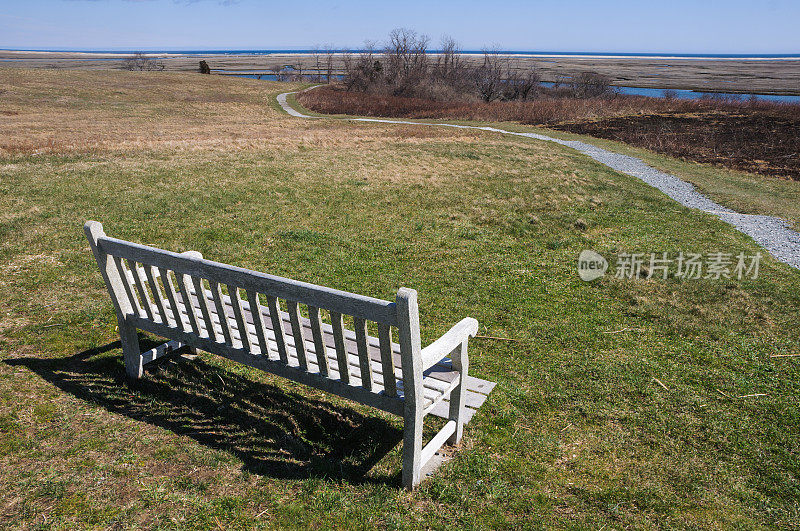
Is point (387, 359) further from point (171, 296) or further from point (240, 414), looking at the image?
point (171, 296)

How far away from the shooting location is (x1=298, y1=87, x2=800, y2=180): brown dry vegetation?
78.8ft

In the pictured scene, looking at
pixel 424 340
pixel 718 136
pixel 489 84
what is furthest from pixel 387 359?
pixel 489 84

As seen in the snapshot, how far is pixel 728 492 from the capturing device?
3553 mm

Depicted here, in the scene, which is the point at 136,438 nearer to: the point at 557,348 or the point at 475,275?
the point at 557,348

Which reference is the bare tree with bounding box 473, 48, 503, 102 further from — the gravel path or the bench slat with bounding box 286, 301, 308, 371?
the bench slat with bounding box 286, 301, 308, 371

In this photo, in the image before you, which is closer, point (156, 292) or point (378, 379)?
point (378, 379)

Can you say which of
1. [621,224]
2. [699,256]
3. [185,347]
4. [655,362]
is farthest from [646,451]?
[621,224]

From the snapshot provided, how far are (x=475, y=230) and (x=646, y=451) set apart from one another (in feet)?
22.1

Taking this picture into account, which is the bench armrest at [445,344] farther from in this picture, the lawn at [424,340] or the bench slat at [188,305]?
the bench slat at [188,305]

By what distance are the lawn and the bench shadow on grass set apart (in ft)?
0.07

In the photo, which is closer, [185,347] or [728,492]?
[728,492]

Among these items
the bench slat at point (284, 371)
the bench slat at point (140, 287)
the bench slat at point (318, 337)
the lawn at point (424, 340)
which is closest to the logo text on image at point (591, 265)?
the lawn at point (424, 340)

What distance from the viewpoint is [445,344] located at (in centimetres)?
335

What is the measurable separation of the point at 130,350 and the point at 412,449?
290 centimetres
